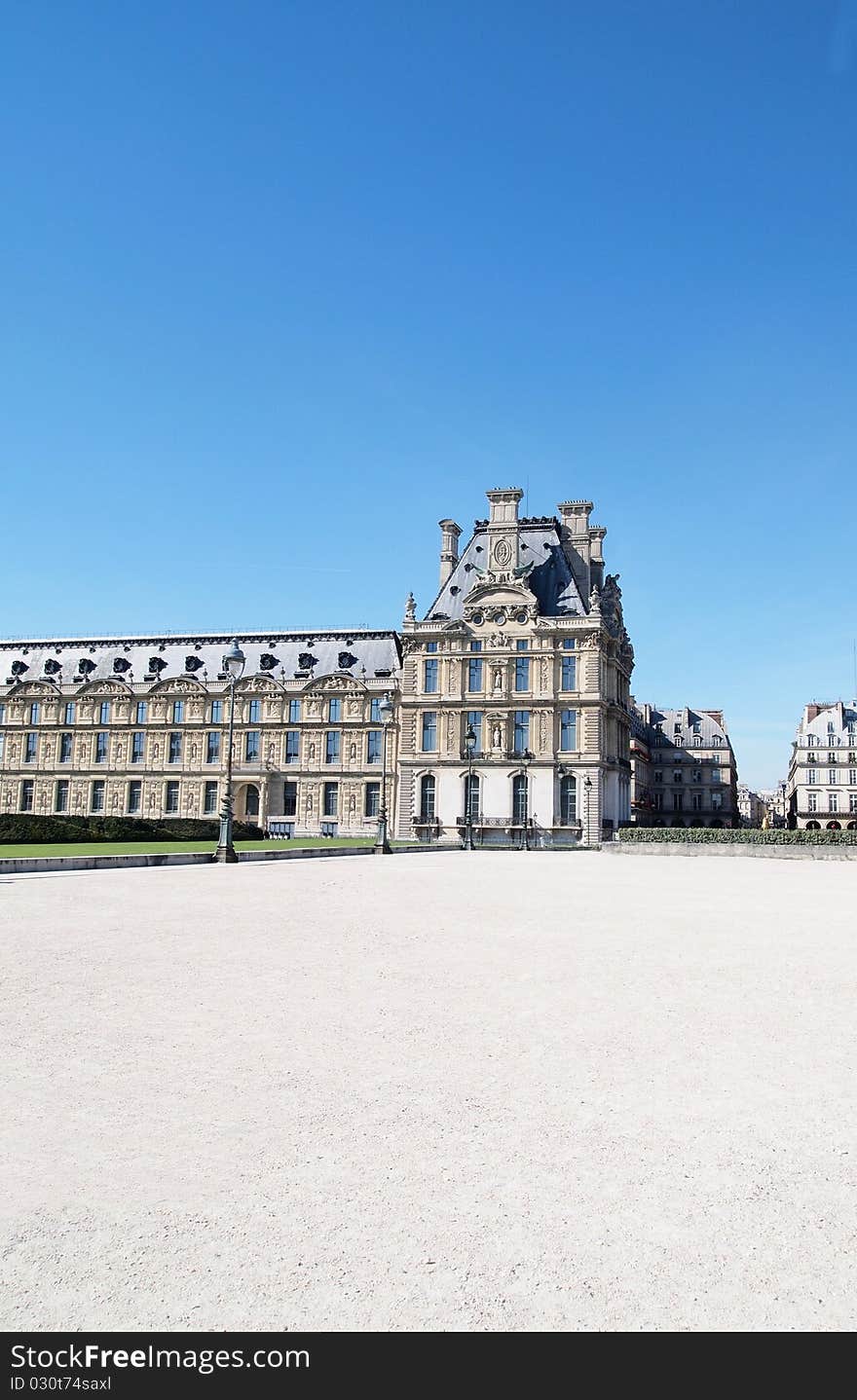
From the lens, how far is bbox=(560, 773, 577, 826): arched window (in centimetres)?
6531

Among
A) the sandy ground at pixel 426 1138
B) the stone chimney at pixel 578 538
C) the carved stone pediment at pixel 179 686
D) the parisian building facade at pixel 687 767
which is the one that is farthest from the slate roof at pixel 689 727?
the sandy ground at pixel 426 1138

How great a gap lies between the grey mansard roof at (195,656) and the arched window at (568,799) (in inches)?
709

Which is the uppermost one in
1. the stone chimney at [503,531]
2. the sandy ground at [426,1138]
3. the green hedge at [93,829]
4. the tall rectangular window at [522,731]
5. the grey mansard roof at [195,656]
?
the stone chimney at [503,531]

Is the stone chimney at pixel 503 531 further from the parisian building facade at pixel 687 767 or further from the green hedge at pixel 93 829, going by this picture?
the parisian building facade at pixel 687 767

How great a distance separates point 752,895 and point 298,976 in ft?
49.1

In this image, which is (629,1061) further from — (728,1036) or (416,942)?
(416,942)

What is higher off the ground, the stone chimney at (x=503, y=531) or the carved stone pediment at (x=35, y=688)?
the stone chimney at (x=503, y=531)

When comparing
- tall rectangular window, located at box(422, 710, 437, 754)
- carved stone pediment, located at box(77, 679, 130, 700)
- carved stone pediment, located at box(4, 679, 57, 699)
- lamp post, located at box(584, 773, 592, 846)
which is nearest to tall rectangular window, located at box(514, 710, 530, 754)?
lamp post, located at box(584, 773, 592, 846)

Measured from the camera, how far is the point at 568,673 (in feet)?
219

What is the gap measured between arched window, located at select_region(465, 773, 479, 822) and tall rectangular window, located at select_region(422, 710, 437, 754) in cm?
355

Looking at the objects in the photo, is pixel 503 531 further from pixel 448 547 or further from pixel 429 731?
pixel 429 731

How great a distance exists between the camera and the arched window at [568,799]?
214 feet

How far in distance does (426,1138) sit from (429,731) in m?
63.3

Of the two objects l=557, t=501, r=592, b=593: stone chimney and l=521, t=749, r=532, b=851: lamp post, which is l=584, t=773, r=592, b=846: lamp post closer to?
l=521, t=749, r=532, b=851: lamp post
